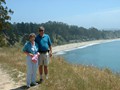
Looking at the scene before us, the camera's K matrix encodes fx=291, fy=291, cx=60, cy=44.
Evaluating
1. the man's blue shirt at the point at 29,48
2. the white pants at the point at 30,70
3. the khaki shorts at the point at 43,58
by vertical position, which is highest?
the man's blue shirt at the point at 29,48

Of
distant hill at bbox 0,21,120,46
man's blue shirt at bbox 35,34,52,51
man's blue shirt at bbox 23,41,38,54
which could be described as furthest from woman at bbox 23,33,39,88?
distant hill at bbox 0,21,120,46

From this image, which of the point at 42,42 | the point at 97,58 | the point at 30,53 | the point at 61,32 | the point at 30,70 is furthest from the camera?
the point at 61,32

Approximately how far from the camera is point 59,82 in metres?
9.06

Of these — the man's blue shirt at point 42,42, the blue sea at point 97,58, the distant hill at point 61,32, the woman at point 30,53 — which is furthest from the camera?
the distant hill at point 61,32

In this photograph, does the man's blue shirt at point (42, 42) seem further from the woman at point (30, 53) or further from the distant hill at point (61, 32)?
the distant hill at point (61, 32)

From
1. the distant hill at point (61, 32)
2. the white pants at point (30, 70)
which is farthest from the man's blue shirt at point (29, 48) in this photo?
the distant hill at point (61, 32)

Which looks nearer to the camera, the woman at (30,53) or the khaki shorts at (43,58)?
the woman at (30,53)

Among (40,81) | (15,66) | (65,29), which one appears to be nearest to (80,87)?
(40,81)

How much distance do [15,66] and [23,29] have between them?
3821 inches

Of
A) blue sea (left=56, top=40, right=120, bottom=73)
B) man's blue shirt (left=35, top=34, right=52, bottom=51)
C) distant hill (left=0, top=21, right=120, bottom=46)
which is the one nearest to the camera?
man's blue shirt (left=35, top=34, right=52, bottom=51)

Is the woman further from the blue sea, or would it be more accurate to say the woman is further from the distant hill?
the distant hill

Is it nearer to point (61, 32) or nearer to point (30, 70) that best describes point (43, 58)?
point (30, 70)

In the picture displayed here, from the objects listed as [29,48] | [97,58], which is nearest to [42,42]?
[29,48]

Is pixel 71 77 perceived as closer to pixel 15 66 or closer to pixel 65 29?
pixel 15 66
